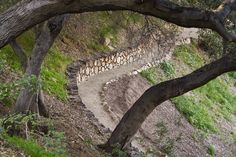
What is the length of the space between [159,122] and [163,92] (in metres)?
5.89

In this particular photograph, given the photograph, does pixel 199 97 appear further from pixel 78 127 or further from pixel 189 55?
pixel 78 127

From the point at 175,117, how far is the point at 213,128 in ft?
7.58

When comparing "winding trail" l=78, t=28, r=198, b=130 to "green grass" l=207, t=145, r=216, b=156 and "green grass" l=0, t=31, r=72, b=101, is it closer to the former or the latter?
"green grass" l=0, t=31, r=72, b=101

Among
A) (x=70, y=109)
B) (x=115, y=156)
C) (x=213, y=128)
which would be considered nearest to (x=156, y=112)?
(x=213, y=128)

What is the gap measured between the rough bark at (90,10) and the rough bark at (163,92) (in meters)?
2.96

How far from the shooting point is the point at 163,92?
37.9 ft

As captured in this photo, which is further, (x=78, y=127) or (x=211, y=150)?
(x=211, y=150)

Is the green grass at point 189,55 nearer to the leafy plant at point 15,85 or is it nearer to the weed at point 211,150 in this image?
the weed at point 211,150

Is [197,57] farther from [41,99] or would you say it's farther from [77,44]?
[41,99]

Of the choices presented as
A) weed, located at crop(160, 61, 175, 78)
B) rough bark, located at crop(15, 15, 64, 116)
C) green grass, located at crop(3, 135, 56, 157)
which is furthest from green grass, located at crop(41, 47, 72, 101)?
green grass, located at crop(3, 135, 56, 157)

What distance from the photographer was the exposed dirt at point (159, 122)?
58.1ft

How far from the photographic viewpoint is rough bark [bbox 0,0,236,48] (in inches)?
292

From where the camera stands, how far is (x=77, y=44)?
2239 centimetres

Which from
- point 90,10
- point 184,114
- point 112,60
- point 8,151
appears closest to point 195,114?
point 184,114
